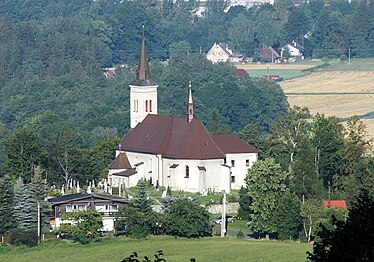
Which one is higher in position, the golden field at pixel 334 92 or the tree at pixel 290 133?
the golden field at pixel 334 92

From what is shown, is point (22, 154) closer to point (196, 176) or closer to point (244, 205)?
point (196, 176)

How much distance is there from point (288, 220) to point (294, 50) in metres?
98.0

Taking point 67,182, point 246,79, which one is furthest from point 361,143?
point 246,79

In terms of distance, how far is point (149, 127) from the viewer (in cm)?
6456

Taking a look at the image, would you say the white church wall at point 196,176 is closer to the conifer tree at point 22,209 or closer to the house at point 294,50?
the conifer tree at point 22,209

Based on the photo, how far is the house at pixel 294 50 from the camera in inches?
5809

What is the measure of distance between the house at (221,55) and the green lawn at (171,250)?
97297mm

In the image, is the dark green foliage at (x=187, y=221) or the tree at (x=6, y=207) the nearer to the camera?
the dark green foliage at (x=187, y=221)

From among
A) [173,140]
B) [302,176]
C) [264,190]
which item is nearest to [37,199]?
[264,190]

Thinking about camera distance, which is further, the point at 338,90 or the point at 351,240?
the point at 338,90

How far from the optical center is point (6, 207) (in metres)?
53.0

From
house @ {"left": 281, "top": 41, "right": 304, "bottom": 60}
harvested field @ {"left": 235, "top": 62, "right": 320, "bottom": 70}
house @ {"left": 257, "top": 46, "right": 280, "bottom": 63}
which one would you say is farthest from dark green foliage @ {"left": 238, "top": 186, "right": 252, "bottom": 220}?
house @ {"left": 281, "top": 41, "right": 304, "bottom": 60}

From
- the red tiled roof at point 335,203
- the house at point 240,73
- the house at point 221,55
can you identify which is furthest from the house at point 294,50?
the red tiled roof at point 335,203

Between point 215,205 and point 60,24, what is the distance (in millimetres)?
95665
